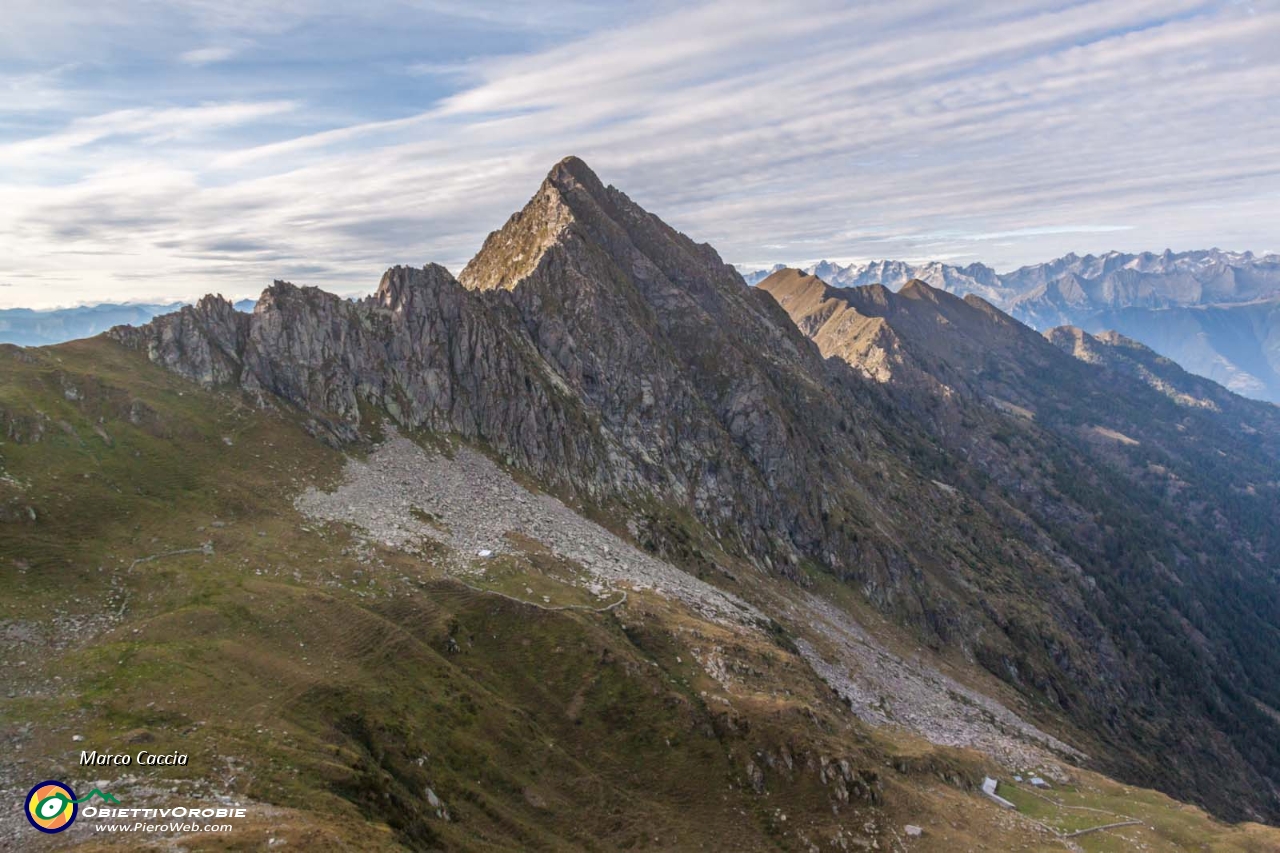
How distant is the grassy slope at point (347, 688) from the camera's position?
45.2 m

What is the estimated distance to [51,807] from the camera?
3503 centimetres

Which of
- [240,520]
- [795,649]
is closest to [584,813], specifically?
[240,520]

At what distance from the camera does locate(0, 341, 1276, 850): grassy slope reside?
4516 cm

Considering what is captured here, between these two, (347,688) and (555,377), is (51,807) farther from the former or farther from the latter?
(555,377)

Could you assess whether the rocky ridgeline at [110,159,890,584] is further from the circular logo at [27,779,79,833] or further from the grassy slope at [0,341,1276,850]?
the circular logo at [27,779,79,833]

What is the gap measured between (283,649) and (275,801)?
2010cm

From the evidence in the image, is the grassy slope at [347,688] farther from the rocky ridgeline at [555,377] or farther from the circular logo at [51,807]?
the rocky ridgeline at [555,377]

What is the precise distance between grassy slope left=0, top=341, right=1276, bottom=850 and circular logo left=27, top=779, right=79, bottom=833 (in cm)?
137

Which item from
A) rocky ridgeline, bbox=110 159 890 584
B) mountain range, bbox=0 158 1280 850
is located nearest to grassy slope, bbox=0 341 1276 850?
mountain range, bbox=0 158 1280 850

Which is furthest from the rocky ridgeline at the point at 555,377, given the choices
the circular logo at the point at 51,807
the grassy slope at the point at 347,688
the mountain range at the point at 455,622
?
the circular logo at the point at 51,807

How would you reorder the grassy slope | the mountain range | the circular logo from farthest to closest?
the mountain range, the grassy slope, the circular logo

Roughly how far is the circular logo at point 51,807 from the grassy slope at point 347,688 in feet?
4.51

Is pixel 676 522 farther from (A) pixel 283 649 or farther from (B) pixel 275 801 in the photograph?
(B) pixel 275 801

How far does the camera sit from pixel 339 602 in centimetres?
6644
